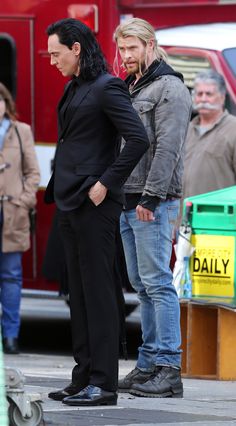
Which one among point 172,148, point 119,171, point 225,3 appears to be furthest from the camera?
point 225,3

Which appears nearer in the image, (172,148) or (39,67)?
(172,148)

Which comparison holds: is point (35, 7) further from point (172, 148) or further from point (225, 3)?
point (172, 148)

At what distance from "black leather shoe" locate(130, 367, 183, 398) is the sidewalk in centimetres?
5

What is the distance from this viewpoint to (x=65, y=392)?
6.92 metres

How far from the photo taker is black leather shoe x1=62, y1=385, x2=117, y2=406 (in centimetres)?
670

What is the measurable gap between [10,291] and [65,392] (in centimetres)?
336

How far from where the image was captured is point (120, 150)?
6.98 m

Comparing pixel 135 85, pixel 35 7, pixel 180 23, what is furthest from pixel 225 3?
pixel 135 85

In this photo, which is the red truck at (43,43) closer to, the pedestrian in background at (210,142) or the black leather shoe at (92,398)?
the pedestrian in background at (210,142)

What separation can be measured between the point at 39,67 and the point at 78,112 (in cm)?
380

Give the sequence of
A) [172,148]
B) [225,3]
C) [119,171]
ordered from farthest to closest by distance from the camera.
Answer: [225,3] → [172,148] → [119,171]

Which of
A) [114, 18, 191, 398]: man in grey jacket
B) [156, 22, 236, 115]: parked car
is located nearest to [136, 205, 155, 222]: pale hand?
[114, 18, 191, 398]: man in grey jacket

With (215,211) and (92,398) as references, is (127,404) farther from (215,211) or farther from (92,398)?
(215,211)

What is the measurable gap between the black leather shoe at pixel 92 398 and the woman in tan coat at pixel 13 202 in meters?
3.46
